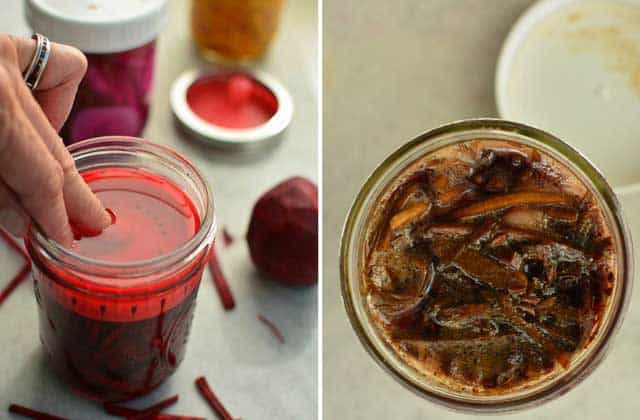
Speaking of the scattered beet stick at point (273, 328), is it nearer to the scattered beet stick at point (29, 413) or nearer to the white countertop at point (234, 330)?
the white countertop at point (234, 330)

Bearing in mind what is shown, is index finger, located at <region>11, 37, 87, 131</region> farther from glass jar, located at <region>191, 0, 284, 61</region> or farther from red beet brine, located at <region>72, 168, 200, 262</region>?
glass jar, located at <region>191, 0, 284, 61</region>

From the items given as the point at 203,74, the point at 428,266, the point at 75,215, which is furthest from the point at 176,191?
the point at 203,74

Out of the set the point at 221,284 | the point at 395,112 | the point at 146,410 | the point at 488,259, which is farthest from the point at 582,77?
the point at 146,410

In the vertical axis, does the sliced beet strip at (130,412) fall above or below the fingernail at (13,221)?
below

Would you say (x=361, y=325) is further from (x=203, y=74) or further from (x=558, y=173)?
(x=203, y=74)

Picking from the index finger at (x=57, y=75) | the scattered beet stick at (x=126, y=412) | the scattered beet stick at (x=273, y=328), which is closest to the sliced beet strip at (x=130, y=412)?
the scattered beet stick at (x=126, y=412)

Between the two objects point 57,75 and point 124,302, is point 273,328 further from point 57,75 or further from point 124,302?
point 57,75

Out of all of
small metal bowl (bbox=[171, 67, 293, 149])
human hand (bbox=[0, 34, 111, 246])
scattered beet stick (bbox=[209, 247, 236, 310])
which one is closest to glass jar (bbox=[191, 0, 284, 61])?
small metal bowl (bbox=[171, 67, 293, 149])
